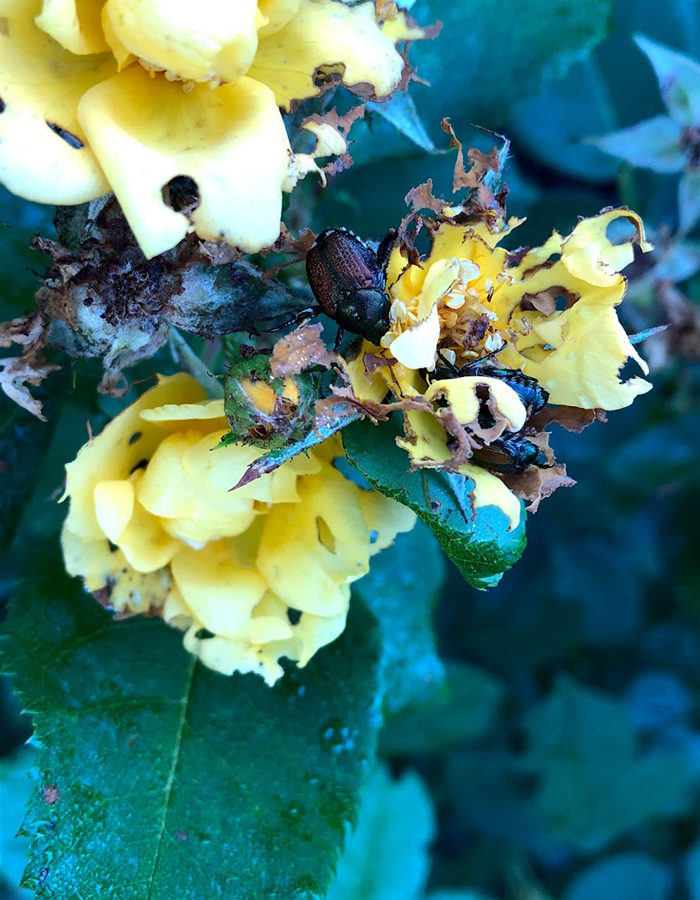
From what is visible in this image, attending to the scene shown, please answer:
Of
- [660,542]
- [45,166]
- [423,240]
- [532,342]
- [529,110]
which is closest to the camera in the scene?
[45,166]

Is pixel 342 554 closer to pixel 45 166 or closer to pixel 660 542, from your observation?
pixel 45 166

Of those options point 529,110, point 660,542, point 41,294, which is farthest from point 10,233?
point 660,542

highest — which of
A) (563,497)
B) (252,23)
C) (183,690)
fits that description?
(252,23)

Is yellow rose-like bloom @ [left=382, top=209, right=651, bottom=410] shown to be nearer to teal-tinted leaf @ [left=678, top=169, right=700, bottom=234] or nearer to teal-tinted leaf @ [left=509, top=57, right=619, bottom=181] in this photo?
teal-tinted leaf @ [left=678, top=169, right=700, bottom=234]

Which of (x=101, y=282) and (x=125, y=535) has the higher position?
(x=101, y=282)

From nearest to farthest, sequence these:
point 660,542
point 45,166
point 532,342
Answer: point 45,166 → point 532,342 → point 660,542

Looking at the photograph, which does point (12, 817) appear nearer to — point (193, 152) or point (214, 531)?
point (214, 531)

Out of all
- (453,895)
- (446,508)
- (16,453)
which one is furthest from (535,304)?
(453,895)

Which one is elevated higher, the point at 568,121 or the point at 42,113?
the point at 42,113
